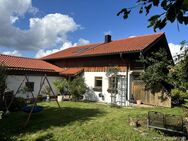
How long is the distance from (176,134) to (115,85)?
28.5 feet

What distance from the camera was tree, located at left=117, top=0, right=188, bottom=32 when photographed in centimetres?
179

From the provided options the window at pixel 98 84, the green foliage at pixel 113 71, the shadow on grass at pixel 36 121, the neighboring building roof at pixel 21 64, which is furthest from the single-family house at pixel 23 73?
the green foliage at pixel 113 71

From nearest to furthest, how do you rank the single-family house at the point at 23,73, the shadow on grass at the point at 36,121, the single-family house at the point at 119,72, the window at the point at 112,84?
1. the shadow on grass at the point at 36,121
2. the single-family house at the point at 119,72
3. the window at the point at 112,84
4. the single-family house at the point at 23,73

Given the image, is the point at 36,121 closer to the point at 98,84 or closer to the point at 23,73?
the point at 23,73

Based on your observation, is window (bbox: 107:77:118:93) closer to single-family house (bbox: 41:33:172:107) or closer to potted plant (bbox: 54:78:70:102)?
single-family house (bbox: 41:33:172:107)

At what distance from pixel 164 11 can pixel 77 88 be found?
53.3 feet

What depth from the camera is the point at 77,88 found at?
17.9 metres

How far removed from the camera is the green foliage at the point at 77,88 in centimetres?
A: 1791

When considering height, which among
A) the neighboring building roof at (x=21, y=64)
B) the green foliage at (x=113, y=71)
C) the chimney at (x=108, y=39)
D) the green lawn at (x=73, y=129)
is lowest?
the green lawn at (x=73, y=129)

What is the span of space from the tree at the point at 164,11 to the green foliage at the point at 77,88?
51.7ft

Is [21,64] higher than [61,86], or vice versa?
[21,64]

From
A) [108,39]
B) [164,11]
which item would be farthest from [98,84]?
[164,11]

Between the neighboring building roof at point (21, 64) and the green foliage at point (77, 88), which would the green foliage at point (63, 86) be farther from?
the neighboring building roof at point (21, 64)

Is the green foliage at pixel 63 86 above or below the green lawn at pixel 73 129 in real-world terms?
above
